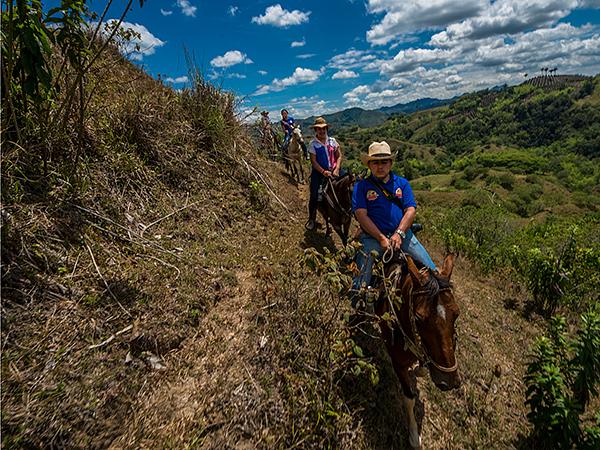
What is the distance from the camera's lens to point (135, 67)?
862cm

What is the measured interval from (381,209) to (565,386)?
10.1 ft

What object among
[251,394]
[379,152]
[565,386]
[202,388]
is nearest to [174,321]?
[202,388]

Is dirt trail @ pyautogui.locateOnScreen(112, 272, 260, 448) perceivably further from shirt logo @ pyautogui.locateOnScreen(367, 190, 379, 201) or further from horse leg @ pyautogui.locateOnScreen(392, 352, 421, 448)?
shirt logo @ pyautogui.locateOnScreen(367, 190, 379, 201)

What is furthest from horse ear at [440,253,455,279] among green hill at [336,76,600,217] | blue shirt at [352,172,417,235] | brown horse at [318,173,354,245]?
green hill at [336,76,600,217]

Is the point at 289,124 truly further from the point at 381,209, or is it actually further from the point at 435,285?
the point at 435,285

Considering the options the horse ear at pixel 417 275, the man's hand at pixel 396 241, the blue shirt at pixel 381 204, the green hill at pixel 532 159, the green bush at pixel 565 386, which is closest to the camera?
the horse ear at pixel 417 275

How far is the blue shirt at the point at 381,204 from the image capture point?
159 inches

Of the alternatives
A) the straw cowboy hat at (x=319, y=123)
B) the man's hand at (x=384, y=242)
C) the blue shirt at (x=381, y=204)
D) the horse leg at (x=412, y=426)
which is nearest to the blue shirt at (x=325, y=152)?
the straw cowboy hat at (x=319, y=123)

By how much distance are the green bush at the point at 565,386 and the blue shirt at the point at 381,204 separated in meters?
2.32

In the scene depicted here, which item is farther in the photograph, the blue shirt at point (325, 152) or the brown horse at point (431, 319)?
the blue shirt at point (325, 152)

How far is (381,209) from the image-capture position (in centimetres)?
405

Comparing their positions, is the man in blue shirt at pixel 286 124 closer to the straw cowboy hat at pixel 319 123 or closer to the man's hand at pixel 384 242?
the straw cowboy hat at pixel 319 123

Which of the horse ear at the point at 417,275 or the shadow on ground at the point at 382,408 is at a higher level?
the horse ear at the point at 417,275

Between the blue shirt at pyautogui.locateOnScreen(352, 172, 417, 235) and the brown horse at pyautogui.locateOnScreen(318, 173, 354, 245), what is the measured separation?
201 cm
